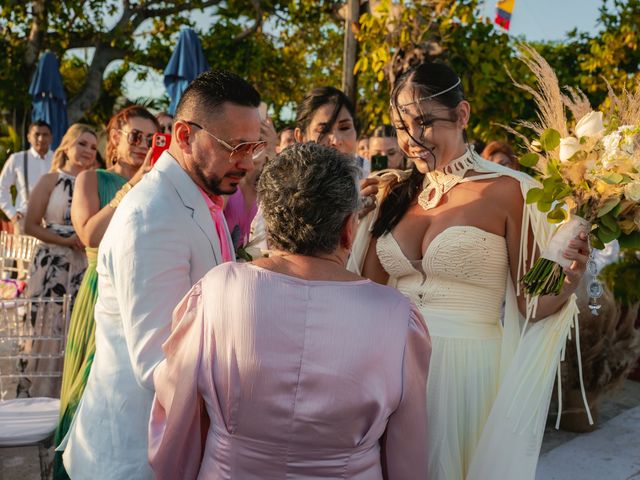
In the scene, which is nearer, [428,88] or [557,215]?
[557,215]

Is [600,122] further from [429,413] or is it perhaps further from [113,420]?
[113,420]

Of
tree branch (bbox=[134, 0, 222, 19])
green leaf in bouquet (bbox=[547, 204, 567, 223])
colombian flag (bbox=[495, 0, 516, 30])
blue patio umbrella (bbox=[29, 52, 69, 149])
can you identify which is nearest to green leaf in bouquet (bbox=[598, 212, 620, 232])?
green leaf in bouquet (bbox=[547, 204, 567, 223])

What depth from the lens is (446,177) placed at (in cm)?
273

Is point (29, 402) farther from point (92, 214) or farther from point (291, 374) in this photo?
point (291, 374)

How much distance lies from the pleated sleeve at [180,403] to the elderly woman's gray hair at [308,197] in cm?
28

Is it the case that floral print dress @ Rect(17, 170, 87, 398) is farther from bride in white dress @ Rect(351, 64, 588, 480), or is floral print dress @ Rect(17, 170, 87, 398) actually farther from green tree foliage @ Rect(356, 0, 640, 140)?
green tree foliage @ Rect(356, 0, 640, 140)

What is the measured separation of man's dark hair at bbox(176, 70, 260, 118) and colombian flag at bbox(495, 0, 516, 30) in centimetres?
605

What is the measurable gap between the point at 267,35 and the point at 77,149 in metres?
9.86

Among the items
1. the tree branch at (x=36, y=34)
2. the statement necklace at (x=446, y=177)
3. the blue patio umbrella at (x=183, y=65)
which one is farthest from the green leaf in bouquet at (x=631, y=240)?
the tree branch at (x=36, y=34)

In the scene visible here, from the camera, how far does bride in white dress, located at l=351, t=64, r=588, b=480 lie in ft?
8.04

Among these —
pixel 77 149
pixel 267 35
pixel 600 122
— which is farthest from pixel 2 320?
pixel 267 35

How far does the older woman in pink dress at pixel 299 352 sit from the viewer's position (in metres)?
1.68

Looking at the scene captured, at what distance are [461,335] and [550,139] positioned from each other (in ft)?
2.59

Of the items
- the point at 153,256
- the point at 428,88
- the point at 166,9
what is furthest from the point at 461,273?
the point at 166,9
